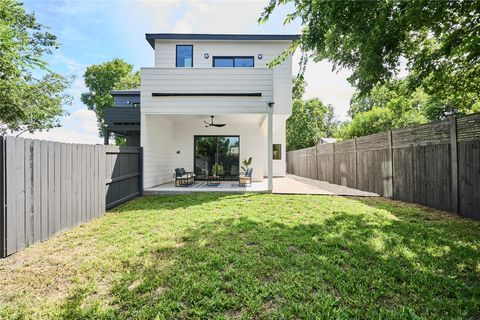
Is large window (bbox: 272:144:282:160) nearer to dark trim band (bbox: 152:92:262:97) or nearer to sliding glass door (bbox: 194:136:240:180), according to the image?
sliding glass door (bbox: 194:136:240:180)

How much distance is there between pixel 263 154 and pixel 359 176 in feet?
16.7

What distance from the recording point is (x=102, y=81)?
32.6 metres

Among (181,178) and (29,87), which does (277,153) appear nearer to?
(181,178)

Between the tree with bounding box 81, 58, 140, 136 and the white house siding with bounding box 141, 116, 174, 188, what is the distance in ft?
82.4

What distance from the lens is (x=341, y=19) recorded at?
4512mm

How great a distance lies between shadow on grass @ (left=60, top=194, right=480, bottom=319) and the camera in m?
2.15

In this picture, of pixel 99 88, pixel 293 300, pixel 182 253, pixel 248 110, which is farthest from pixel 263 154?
pixel 99 88

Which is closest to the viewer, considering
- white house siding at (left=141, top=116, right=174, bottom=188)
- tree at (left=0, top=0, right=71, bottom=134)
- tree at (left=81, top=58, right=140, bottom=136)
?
tree at (left=0, top=0, right=71, bottom=134)

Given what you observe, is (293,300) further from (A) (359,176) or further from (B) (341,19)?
(A) (359,176)

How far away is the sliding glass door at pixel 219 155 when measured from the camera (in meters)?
12.3

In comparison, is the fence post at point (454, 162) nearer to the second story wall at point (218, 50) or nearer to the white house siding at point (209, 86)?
the white house siding at point (209, 86)

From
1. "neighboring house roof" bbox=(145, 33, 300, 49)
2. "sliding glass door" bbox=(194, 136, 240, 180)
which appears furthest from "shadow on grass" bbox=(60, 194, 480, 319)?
"neighboring house roof" bbox=(145, 33, 300, 49)

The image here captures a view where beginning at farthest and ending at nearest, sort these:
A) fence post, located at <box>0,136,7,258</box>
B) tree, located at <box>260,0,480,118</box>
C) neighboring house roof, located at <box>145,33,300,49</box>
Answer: neighboring house roof, located at <box>145,33,300,49</box> < tree, located at <box>260,0,480,118</box> < fence post, located at <box>0,136,7,258</box>

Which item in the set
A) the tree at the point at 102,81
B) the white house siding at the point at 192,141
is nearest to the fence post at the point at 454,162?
the white house siding at the point at 192,141
